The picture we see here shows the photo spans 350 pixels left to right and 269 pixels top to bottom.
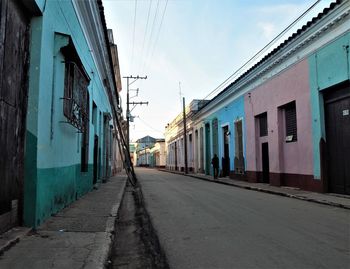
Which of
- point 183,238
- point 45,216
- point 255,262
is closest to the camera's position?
point 255,262

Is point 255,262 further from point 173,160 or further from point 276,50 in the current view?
point 173,160

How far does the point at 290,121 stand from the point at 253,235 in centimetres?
1157

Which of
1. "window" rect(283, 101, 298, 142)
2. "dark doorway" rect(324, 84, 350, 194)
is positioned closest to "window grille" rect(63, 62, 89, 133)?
"dark doorway" rect(324, 84, 350, 194)

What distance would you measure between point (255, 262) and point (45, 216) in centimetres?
394

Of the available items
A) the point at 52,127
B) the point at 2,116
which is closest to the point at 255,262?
the point at 2,116

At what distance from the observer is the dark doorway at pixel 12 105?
5594 mm

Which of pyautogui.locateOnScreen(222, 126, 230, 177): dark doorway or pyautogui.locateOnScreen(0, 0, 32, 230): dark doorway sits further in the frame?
pyautogui.locateOnScreen(222, 126, 230, 177): dark doorway

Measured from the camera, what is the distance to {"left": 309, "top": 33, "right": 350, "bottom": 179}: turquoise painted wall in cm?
1327

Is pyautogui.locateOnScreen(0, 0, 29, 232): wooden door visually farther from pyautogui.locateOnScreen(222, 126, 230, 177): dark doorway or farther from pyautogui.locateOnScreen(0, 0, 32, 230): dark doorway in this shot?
pyautogui.locateOnScreen(222, 126, 230, 177): dark doorway

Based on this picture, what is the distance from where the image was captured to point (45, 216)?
24.1 ft

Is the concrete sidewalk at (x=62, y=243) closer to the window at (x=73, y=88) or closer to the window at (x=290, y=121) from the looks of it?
the window at (x=73, y=88)

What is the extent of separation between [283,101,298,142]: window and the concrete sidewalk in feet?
36.2

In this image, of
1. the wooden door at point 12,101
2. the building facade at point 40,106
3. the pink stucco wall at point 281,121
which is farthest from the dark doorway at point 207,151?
the wooden door at point 12,101

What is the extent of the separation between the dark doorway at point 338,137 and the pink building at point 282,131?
2.98 feet
